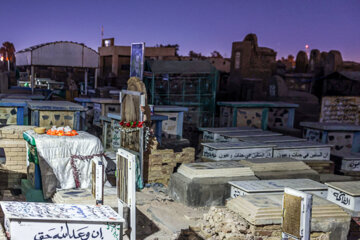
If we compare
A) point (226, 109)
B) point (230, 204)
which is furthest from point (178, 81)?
point (230, 204)

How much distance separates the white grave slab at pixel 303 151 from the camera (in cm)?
1082

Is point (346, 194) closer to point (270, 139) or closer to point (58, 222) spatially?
point (270, 139)

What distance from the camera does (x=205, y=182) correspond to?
834 centimetres

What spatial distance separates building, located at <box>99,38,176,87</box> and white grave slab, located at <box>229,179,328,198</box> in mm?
20048

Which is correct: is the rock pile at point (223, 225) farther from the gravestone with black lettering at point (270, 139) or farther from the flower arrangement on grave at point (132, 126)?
the gravestone with black lettering at point (270, 139)

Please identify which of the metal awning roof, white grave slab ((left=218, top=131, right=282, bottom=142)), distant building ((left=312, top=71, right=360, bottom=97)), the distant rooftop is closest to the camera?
white grave slab ((left=218, top=131, right=282, bottom=142))

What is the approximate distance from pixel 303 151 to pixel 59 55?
10.6 m

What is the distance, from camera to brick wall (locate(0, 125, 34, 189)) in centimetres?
848

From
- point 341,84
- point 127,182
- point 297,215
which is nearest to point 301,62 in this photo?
point 341,84

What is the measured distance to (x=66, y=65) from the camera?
16.4 metres

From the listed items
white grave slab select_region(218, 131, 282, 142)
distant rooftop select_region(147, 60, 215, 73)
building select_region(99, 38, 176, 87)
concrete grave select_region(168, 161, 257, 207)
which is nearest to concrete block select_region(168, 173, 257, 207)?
concrete grave select_region(168, 161, 257, 207)

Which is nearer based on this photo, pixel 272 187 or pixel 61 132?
pixel 272 187

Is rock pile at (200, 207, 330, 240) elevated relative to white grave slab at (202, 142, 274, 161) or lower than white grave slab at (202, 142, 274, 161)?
lower

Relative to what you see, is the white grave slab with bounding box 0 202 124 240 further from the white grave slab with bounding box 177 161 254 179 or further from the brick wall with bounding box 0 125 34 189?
the brick wall with bounding box 0 125 34 189
